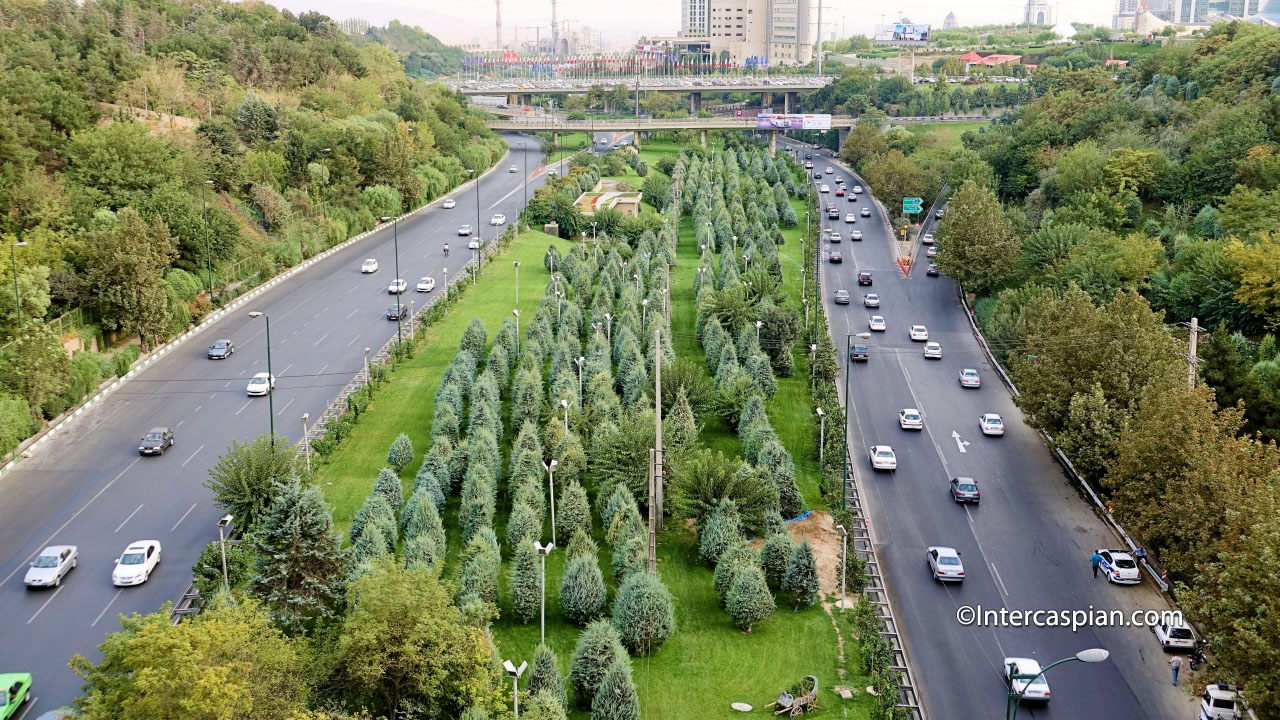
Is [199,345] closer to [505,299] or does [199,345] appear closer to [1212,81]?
[505,299]

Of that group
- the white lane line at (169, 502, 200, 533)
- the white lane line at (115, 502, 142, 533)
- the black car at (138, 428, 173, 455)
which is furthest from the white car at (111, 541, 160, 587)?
the black car at (138, 428, 173, 455)

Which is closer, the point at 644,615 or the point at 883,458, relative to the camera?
the point at 644,615

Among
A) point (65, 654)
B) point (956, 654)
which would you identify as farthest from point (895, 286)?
point (65, 654)

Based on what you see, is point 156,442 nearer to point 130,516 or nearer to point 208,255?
point 130,516

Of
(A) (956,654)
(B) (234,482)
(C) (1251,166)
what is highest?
(C) (1251,166)

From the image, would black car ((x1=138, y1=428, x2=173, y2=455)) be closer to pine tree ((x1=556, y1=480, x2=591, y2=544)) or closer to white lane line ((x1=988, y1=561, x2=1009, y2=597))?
pine tree ((x1=556, y1=480, x2=591, y2=544))

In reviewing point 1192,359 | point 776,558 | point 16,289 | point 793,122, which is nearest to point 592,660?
point 776,558
